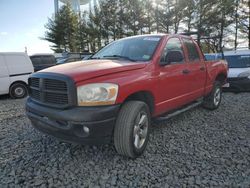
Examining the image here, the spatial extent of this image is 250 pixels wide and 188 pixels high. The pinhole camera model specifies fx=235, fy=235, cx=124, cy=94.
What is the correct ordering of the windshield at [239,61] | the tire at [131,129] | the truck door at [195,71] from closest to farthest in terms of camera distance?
the tire at [131,129]
the truck door at [195,71]
the windshield at [239,61]

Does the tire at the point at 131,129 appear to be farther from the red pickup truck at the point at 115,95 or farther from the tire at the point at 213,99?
the tire at the point at 213,99

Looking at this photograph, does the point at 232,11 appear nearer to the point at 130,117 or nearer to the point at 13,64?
the point at 13,64

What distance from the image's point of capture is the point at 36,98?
339 cm

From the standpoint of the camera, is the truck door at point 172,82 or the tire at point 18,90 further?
the tire at point 18,90

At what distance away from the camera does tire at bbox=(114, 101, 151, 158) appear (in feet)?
9.94

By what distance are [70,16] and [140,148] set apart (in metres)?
31.9

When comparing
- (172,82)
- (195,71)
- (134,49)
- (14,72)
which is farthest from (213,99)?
(14,72)

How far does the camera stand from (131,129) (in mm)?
3051

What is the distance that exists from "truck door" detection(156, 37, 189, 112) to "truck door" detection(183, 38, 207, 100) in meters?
0.20

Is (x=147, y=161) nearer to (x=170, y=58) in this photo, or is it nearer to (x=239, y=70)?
(x=170, y=58)

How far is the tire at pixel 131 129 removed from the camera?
3029 millimetres

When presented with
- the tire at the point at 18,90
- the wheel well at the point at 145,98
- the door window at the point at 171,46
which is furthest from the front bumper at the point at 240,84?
the tire at the point at 18,90

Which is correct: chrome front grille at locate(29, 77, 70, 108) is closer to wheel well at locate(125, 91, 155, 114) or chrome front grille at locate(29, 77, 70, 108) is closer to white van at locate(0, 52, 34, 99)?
wheel well at locate(125, 91, 155, 114)

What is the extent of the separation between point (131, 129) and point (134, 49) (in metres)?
1.58
